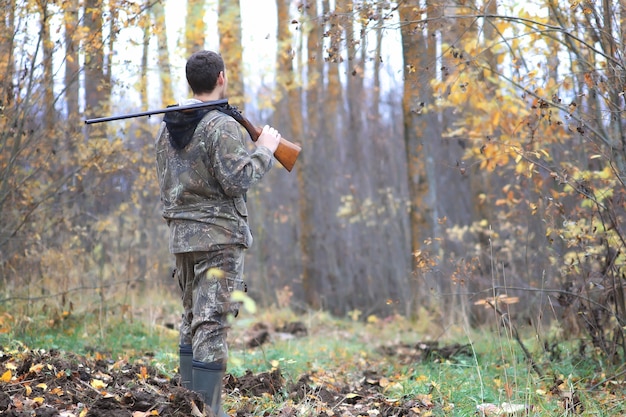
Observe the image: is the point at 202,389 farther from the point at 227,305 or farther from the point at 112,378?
the point at 112,378

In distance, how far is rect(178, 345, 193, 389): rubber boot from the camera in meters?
4.39

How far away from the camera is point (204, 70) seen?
417 centimetres

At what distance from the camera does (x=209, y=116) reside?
418cm

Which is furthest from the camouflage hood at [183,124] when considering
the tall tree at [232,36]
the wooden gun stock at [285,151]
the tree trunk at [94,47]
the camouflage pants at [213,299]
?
the tall tree at [232,36]

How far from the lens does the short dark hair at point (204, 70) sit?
13.6 feet

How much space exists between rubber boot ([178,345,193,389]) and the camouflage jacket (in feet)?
2.26

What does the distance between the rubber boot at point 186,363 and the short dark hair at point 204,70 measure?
1616 millimetres

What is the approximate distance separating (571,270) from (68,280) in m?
5.48

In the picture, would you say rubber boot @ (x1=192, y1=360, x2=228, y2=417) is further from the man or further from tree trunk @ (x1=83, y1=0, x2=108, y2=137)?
tree trunk @ (x1=83, y1=0, x2=108, y2=137)

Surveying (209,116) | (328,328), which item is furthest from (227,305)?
(328,328)

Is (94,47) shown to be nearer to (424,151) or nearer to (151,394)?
(151,394)

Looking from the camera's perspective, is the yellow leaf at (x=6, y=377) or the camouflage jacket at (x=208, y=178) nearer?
the camouflage jacket at (x=208, y=178)

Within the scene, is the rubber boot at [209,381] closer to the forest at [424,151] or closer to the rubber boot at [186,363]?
the rubber boot at [186,363]

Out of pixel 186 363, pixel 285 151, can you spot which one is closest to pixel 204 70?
pixel 285 151
